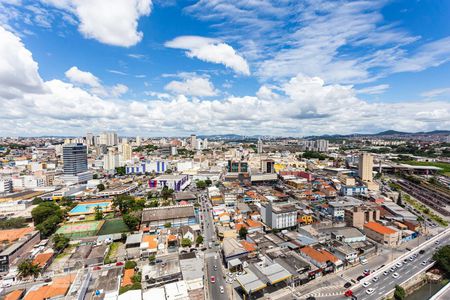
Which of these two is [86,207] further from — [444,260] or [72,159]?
[444,260]

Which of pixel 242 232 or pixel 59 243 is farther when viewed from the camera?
pixel 242 232

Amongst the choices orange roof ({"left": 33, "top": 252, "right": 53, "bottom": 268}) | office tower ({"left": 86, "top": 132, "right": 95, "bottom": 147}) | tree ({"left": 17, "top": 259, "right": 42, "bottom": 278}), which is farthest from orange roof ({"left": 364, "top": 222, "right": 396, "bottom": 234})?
office tower ({"left": 86, "top": 132, "right": 95, "bottom": 147})

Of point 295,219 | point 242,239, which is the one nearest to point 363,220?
point 295,219

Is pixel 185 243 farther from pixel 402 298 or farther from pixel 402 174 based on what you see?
pixel 402 174

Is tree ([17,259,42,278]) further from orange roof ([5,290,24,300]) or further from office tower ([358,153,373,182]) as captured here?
office tower ([358,153,373,182])

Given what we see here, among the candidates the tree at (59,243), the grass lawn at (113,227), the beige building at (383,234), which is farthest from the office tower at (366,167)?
the tree at (59,243)

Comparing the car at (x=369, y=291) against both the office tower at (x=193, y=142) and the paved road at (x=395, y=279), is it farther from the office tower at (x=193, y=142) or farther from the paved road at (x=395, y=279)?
the office tower at (x=193, y=142)

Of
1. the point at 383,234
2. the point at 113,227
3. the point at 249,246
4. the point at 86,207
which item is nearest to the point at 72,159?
the point at 86,207
